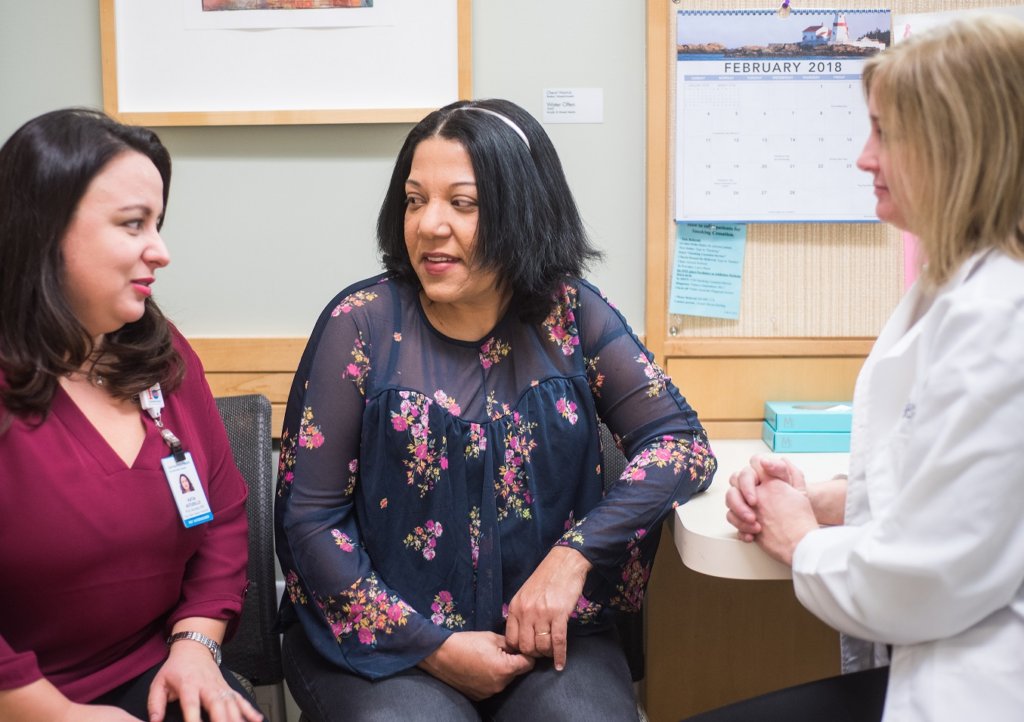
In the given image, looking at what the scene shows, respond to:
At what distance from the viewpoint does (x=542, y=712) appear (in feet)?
4.27

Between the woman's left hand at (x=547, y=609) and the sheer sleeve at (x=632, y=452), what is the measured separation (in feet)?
0.13

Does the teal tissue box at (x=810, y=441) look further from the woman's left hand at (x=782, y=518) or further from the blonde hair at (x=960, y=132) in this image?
the blonde hair at (x=960, y=132)

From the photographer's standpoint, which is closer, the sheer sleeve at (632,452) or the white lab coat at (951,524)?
the white lab coat at (951,524)

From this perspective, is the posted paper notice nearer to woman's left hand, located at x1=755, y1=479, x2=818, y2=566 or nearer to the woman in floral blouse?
the woman in floral blouse

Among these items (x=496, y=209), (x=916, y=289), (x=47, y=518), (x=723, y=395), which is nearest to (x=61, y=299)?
(x=47, y=518)

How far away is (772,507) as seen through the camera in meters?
1.21

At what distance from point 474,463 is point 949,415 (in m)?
0.72

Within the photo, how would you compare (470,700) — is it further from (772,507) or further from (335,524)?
(772,507)

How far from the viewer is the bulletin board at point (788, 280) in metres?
1.84

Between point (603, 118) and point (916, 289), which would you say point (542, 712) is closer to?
point (916, 289)

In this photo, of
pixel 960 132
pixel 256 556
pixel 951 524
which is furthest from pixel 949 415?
pixel 256 556

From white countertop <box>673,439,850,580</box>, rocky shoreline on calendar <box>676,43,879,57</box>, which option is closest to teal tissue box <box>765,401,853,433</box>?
white countertop <box>673,439,850,580</box>

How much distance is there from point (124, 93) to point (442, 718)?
131 centimetres

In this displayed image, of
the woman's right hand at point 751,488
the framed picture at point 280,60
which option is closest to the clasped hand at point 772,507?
the woman's right hand at point 751,488
